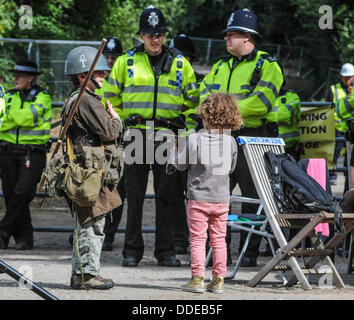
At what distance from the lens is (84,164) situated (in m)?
6.54

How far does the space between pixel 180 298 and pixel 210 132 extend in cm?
129

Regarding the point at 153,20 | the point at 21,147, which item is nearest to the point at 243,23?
the point at 153,20

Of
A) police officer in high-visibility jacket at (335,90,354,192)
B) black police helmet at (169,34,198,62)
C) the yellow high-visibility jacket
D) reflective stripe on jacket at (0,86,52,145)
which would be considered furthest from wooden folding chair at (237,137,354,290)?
reflective stripe on jacket at (0,86,52,145)

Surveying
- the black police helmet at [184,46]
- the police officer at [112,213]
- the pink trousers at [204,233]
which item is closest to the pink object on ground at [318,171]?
the pink trousers at [204,233]

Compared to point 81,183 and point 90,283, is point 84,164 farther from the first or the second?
point 90,283

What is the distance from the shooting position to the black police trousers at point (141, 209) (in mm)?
8023

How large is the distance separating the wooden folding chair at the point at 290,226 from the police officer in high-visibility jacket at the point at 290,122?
2.05 metres

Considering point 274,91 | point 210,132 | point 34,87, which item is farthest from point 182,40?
point 210,132

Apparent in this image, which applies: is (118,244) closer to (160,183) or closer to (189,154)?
(160,183)

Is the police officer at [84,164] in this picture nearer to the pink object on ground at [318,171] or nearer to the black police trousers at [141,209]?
the black police trousers at [141,209]

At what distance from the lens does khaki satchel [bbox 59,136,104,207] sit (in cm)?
638

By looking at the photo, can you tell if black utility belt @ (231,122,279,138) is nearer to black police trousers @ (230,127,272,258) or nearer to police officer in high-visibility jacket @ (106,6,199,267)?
black police trousers @ (230,127,272,258)

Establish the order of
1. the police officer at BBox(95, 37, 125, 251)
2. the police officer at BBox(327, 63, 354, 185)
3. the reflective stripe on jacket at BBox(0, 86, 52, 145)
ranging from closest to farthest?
the police officer at BBox(95, 37, 125, 251)
the reflective stripe on jacket at BBox(0, 86, 52, 145)
the police officer at BBox(327, 63, 354, 185)

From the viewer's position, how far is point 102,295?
250 inches
